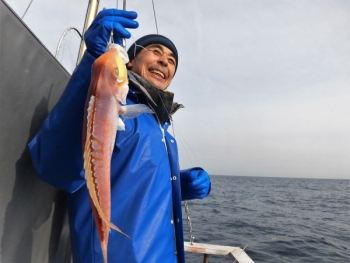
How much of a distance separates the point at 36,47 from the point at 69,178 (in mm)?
740

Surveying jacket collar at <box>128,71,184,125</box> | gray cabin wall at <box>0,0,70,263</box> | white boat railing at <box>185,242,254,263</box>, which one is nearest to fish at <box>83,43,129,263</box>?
gray cabin wall at <box>0,0,70,263</box>

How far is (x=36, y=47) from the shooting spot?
1.33m

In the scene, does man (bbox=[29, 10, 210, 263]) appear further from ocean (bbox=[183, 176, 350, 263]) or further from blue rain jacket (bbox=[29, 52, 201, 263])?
ocean (bbox=[183, 176, 350, 263])

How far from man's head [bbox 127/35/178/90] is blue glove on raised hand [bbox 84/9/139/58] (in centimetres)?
72

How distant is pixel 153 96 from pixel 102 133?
937 mm

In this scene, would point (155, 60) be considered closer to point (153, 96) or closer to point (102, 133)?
point (153, 96)

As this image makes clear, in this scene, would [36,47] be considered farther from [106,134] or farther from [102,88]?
[106,134]

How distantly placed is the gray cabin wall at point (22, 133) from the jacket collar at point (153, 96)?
54 centimetres

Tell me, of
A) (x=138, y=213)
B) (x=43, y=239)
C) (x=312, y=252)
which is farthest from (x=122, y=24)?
(x=312, y=252)

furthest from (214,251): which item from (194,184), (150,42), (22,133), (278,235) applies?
(278,235)

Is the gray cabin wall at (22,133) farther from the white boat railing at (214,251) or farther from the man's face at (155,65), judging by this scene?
the white boat railing at (214,251)

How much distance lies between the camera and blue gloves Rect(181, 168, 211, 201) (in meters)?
2.42

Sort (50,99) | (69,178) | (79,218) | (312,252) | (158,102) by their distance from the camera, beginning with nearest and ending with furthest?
(69,178) < (79,218) < (50,99) < (158,102) < (312,252)

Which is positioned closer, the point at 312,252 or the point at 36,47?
the point at 36,47
